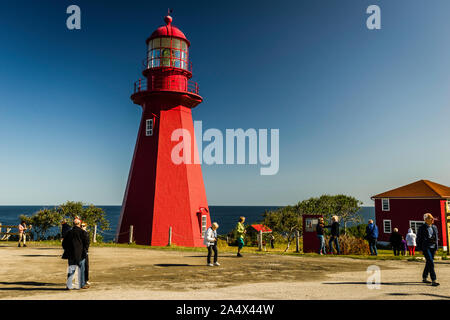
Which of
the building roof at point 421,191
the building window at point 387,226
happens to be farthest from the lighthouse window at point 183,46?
the building window at point 387,226

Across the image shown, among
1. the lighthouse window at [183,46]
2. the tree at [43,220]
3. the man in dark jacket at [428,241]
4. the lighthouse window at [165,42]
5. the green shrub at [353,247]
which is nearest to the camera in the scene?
the man in dark jacket at [428,241]

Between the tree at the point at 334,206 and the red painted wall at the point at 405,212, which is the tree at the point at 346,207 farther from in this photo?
the red painted wall at the point at 405,212

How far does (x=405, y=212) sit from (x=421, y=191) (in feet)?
9.43

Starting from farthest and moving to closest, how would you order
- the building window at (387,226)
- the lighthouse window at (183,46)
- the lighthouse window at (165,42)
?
the building window at (387,226), the lighthouse window at (183,46), the lighthouse window at (165,42)

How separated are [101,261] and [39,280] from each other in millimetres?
3424

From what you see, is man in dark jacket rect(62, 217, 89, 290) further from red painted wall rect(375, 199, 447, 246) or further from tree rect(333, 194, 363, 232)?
tree rect(333, 194, 363, 232)

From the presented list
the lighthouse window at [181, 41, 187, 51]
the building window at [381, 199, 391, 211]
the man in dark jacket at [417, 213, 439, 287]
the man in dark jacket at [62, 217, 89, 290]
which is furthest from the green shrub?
the building window at [381, 199, 391, 211]

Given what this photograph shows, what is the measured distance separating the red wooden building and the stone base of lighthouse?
2542 centimetres

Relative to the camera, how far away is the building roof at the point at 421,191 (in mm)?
34031

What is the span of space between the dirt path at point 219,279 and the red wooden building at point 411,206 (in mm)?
26066

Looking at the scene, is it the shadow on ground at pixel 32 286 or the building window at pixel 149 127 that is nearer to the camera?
the shadow on ground at pixel 32 286

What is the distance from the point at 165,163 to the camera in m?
21.4
